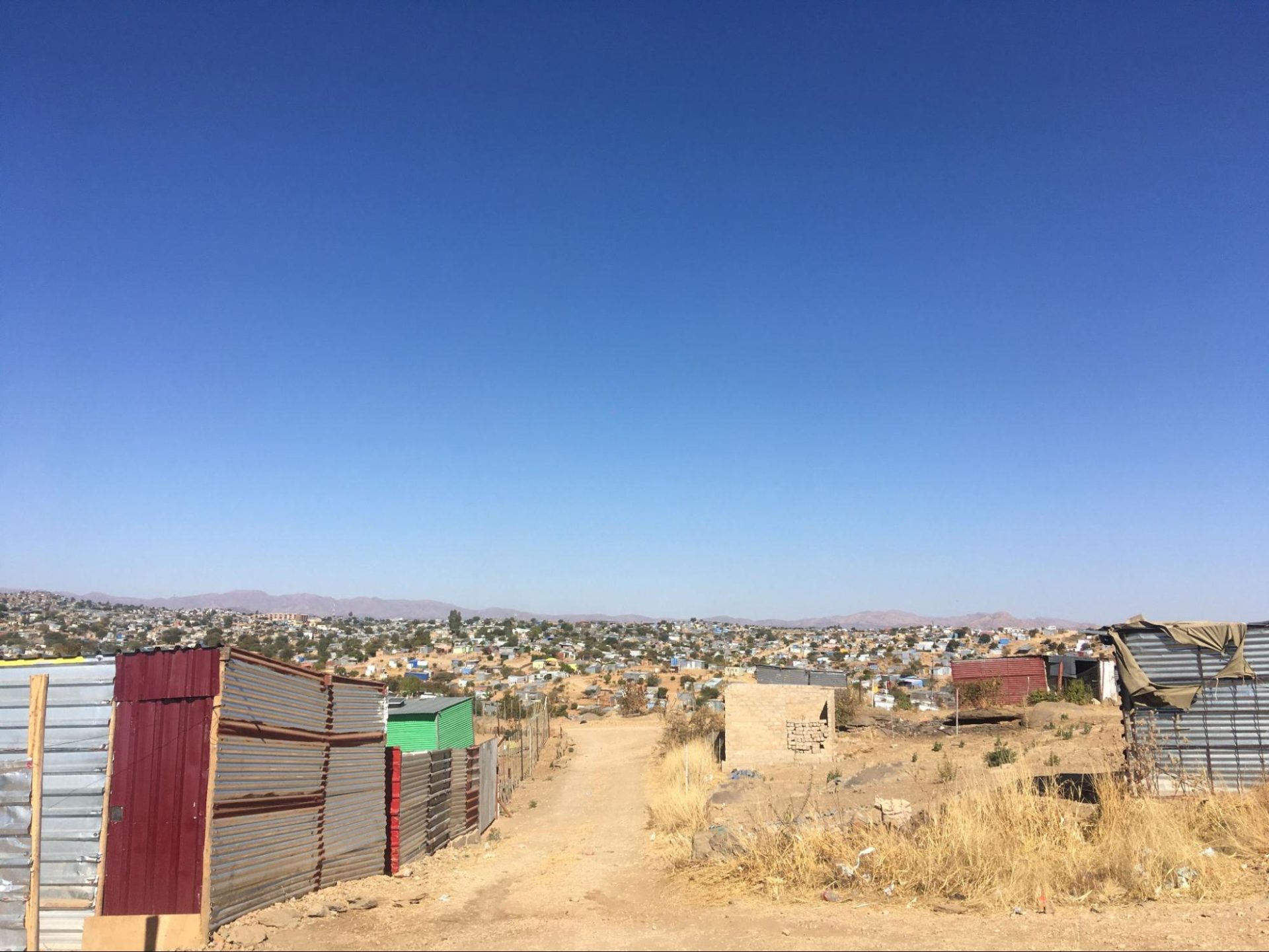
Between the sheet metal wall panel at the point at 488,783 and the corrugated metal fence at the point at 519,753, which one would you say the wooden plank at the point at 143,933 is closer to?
the sheet metal wall panel at the point at 488,783

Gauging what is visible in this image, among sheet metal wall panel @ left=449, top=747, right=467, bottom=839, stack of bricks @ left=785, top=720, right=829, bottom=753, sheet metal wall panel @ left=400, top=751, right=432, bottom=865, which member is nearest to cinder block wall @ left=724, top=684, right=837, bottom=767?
stack of bricks @ left=785, top=720, right=829, bottom=753

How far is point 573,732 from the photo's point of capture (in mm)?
45781

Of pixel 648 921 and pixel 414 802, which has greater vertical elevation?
pixel 414 802

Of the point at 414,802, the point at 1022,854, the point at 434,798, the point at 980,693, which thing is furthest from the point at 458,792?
the point at 980,693

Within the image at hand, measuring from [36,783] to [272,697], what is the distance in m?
2.32

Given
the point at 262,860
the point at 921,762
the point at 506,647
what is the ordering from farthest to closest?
the point at 506,647, the point at 921,762, the point at 262,860

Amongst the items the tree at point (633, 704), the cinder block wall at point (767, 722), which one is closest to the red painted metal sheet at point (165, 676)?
the cinder block wall at point (767, 722)

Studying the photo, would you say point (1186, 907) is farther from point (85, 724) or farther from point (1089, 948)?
point (85, 724)

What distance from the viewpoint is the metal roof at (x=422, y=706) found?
25.7 metres

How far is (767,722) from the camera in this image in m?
28.5

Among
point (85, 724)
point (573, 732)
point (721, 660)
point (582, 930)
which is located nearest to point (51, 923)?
point (85, 724)

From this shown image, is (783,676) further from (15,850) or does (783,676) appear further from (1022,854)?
(15,850)

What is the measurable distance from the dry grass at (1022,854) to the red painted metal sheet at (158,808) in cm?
599

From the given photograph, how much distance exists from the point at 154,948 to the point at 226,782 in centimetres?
156
